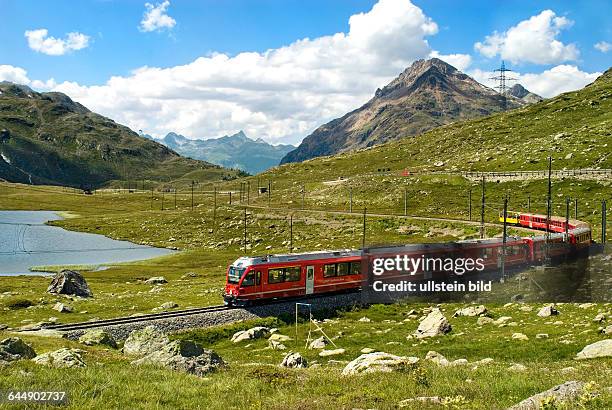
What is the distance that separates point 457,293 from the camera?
2076 inches

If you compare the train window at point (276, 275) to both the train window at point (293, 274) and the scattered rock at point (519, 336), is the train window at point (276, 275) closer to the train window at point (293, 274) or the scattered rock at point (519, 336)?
the train window at point (293, 274)

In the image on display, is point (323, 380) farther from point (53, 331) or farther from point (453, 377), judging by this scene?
point (53, 331)

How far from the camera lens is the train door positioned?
52.1 metres

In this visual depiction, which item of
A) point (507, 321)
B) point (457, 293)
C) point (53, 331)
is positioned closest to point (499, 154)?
point (457, 293)

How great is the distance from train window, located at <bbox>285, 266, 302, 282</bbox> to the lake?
7397 cm

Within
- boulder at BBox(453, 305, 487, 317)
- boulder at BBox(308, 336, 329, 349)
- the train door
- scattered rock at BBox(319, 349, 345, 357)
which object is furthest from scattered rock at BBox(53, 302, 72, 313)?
boulder at BBox(453, 305, 487, 317)

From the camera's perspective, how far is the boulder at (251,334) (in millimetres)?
42094

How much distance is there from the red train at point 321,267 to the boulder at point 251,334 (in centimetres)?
522

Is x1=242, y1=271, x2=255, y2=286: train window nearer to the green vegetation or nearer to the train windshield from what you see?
the train windshield

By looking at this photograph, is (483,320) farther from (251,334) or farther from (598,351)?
(251,334)

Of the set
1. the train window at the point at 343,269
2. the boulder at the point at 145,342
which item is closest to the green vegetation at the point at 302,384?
the boulder at the point at 145,342

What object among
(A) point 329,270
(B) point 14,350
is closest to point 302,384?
(B) point 14,350

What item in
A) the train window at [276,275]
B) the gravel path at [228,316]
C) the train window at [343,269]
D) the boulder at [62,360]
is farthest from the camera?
the train window at [343,269]

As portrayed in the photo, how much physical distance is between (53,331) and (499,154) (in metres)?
168
